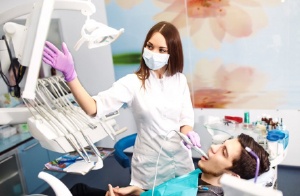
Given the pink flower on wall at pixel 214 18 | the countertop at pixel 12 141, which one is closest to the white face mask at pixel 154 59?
the pink flower on wall at pixel 214 18

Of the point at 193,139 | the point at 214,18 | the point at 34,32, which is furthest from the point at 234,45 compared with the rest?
the point at 34,32

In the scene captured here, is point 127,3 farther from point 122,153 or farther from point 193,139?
point 193,139

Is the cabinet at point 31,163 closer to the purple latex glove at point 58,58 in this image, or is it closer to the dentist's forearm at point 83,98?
the dentist's forearm at point 83,98

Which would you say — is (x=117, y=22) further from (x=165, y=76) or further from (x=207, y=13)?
(x=165, y=76)

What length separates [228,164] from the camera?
4.44 ft

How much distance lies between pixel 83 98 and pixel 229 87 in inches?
79.2

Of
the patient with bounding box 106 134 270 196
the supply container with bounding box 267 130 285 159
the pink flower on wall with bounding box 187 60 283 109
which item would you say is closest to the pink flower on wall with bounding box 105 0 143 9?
the pink flower on wall with bounding box 187 60 283 109

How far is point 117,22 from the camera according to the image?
3166 mm

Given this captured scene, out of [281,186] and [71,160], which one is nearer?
[71,160]

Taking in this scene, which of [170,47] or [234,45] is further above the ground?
[170,47]

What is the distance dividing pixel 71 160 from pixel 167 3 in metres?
1.82

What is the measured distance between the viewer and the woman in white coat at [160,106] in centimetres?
147

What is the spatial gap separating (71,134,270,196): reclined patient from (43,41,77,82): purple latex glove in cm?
69

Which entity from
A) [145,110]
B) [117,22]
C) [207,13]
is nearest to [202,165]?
[145,110]
